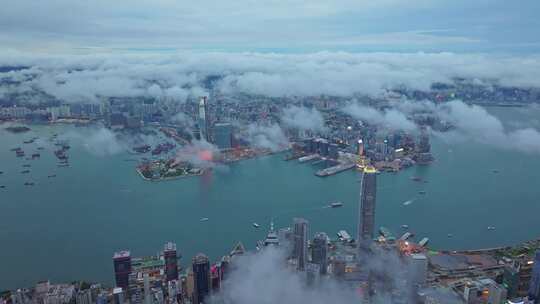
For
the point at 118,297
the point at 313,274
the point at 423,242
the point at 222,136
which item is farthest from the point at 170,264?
the point at 222,136

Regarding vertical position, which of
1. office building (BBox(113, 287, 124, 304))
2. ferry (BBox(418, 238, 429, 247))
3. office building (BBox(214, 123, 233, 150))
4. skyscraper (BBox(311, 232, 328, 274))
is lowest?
ferry (BBox(418, 238, 429, 247))

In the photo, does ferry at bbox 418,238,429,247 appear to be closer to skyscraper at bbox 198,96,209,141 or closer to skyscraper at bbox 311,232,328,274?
skyscraper at bbox 311,232,328,274

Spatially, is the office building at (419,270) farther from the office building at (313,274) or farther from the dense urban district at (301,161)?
the office building at (313,274)

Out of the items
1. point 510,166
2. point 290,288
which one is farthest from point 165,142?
point 510,166

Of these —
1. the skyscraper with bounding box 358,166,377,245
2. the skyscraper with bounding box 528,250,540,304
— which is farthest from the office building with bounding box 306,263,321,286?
the skyscraper with bounding box 528,250,540,304

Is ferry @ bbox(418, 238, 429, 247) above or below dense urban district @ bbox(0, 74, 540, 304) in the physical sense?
below

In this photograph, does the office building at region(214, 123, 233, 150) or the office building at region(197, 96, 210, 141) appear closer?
the office building at region(214, 123, 233, 150)

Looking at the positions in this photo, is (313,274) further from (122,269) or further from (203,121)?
(203,121)
